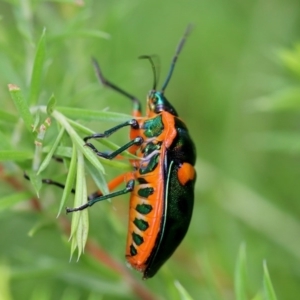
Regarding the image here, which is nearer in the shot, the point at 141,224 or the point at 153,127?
the point at 141,224

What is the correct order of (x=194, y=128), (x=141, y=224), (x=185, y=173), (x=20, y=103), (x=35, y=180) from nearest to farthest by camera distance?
(x=20, y=103)
(x=35, y=180)
(x=141, y=224)
(x=185, y=173)
(x=194, y=128)

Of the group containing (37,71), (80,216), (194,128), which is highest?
(37,71)

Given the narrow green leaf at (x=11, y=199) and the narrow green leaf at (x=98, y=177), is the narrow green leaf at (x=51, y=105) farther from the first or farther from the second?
the narrow green leaf at (x=11, y=199)

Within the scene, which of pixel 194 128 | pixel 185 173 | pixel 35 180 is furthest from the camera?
pixel 194 128

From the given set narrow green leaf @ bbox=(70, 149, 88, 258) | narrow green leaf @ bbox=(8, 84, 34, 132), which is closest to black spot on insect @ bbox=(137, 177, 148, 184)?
narrow green leaf @ bbox=(70, 149, 88, 258)

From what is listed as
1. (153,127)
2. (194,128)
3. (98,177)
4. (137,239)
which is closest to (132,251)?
(137,239)

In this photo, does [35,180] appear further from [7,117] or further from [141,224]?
[141,224]

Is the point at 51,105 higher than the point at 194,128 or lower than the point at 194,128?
higher
